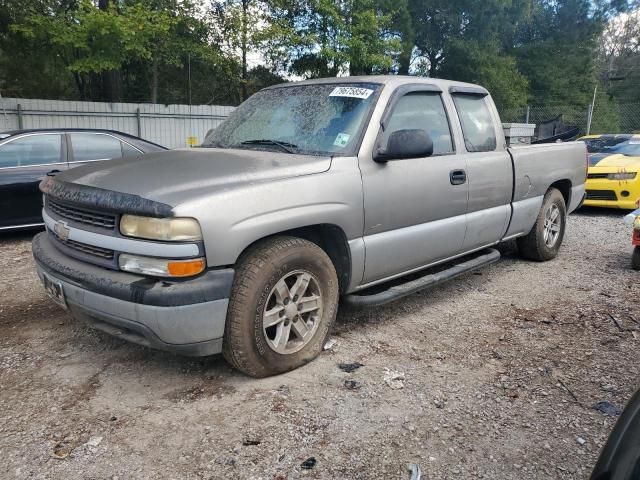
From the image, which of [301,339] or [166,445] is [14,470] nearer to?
[166,445]

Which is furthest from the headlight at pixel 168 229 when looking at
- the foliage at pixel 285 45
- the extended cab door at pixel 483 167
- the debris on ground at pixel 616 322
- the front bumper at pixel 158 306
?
the foliage at pixel 285 45

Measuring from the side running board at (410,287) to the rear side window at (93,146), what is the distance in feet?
15.6

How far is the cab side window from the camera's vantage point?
155 inches

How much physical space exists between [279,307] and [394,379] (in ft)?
2.79

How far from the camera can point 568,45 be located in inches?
1248

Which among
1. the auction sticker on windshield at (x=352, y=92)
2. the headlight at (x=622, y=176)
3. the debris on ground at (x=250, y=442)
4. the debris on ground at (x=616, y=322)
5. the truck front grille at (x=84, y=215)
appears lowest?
the debris on ground at (x=250, y=442)

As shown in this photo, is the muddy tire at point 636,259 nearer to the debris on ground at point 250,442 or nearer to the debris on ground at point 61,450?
the debris on ground at point 250,442

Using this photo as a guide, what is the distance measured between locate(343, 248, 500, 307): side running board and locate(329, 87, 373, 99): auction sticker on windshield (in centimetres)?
143

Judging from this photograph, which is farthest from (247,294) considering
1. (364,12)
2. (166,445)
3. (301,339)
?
(364,12)

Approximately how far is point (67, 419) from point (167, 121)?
14.6 m

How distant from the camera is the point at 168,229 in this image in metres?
2.68

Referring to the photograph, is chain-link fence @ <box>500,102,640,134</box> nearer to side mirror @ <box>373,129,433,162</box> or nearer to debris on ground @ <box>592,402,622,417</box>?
side mirror @ <box>373,129,433,162</box>

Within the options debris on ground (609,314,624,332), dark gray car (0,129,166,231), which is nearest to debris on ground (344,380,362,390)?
debris on ground (609,314,624,332)

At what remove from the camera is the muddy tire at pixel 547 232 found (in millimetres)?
5680
